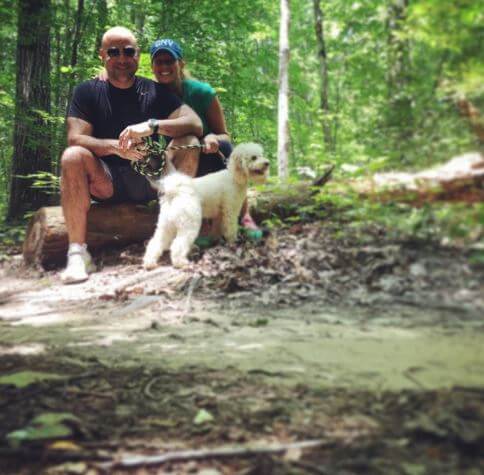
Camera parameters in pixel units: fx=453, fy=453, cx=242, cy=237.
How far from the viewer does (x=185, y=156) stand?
12.4 ft

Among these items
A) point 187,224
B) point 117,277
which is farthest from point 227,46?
point 117,277

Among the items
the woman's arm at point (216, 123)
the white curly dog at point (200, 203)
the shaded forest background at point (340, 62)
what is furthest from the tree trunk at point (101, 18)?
the white curly dog at point (200, 203)

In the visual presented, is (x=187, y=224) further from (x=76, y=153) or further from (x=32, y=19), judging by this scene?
(x=32, y=19)

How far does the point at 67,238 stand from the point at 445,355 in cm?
353

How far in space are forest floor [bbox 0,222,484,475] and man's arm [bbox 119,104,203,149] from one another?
5.27ft

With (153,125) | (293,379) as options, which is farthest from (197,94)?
(293,379)

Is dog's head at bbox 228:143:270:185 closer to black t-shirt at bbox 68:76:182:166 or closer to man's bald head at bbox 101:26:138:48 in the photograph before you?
black t-shirt at bbox 68:76:182:166

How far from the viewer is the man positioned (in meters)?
3.44

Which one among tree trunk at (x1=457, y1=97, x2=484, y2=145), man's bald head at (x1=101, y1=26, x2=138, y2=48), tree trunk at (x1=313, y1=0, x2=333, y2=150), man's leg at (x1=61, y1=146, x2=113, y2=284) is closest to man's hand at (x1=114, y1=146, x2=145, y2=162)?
man's leg at (x1=61, y1=146, x2=113, y2=284)

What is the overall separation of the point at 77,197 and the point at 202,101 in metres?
1.37

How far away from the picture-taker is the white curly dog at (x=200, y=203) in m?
3.37

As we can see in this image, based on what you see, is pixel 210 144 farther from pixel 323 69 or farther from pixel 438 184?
pixel 438 184

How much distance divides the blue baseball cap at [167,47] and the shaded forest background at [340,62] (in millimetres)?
65

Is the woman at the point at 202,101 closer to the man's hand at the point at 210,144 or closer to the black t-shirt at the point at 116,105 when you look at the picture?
the man's hand at the point at 210,144
